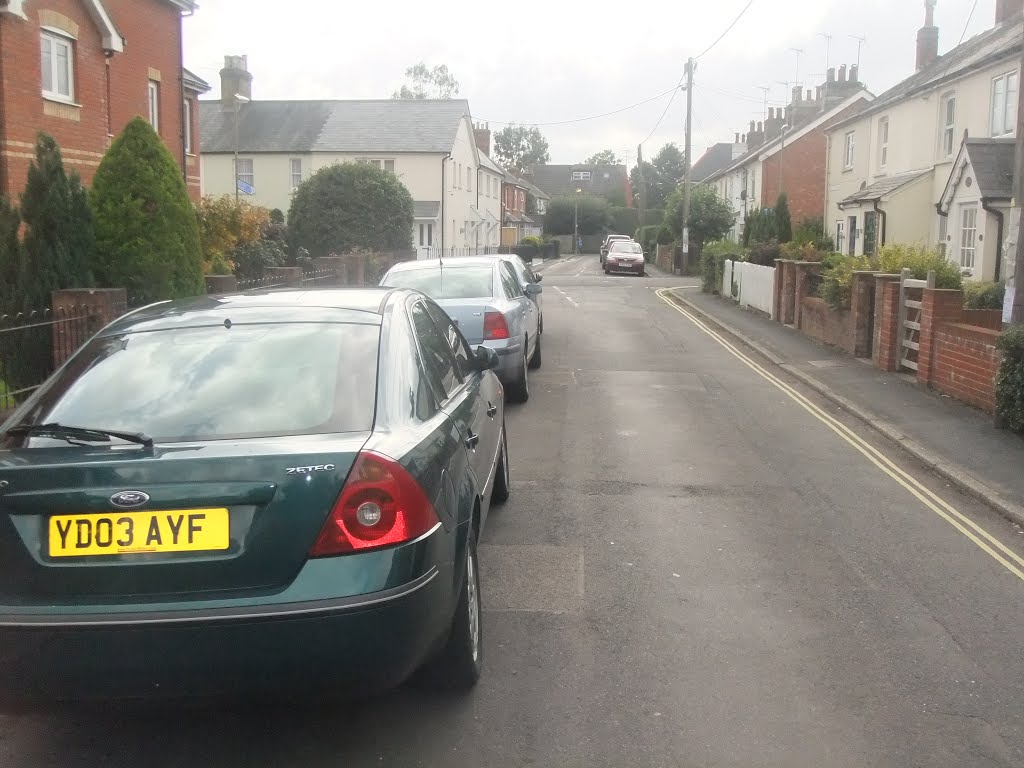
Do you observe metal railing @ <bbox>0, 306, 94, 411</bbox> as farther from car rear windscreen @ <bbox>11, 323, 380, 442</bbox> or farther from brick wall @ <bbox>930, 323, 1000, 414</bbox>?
brick wall @ <bbox>930, 323, 1000, 414</bbox>

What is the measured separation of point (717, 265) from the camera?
105 ft

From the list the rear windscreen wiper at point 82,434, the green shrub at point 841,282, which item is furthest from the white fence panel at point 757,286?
the rear windscreen wiper at point 82,434

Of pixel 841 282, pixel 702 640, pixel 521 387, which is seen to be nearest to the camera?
pixel 702 640

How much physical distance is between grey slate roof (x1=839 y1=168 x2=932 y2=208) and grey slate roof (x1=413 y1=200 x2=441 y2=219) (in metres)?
23.7

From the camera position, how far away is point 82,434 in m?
3.71

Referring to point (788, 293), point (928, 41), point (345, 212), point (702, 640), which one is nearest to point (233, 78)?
point (345, 212)

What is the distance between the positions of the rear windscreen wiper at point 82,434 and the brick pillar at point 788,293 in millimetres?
19479

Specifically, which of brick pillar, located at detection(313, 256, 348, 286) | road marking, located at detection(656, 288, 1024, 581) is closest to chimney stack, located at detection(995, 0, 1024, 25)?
road marking, located at detection(656, 288, 1024, 581)

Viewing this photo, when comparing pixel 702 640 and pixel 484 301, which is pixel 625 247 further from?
pixel 702 640

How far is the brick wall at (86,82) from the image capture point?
18641 millimetres

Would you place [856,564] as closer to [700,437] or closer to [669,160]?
[700,437]

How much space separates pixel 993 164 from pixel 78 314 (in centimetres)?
2071

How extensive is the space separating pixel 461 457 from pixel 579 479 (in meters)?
4.03

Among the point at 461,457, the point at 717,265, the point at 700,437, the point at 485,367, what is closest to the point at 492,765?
the point at 461,457
